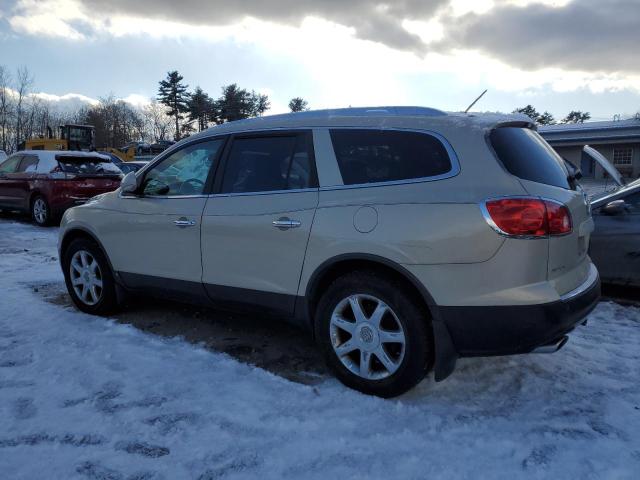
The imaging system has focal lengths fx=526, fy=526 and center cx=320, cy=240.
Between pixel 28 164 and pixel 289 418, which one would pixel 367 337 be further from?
pixel 28 164

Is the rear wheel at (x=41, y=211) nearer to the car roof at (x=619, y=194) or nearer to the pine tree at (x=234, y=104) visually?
the car roof at (x=619, y=194)

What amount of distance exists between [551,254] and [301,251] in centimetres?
148

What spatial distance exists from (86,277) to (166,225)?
1.29 metres

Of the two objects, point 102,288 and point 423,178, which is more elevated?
point 423,178

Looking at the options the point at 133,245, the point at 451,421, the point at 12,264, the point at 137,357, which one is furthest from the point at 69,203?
the point at 451,421

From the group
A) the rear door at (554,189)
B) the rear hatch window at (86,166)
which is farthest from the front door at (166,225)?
Answer: the rear hatch window at (86,166)

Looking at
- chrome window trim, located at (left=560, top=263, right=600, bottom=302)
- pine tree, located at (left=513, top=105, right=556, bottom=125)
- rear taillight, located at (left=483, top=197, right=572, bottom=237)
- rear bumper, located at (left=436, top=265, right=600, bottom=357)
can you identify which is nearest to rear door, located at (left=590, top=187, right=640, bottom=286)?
chrome window trim, located at (left=560, top=263, right=600, bottom=302)

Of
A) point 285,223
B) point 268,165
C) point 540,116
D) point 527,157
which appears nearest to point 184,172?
point 268,165

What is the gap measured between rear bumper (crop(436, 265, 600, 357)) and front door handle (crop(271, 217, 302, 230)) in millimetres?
1072

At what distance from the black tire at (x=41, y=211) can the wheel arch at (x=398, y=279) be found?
31.7 feet

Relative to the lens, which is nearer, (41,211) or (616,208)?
(616,208)

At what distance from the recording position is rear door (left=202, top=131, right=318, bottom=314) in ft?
11.4

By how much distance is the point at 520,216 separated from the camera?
109 inches

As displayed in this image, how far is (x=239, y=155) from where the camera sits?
13.0 ft
